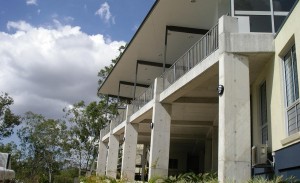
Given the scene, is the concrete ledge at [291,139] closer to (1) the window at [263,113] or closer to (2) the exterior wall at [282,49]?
(2) the exterior wall at [282,49]

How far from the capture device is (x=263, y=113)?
39.3ft

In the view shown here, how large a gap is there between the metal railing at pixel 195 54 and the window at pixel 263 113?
83.9 inches

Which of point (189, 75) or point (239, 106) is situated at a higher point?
point (189, 75)

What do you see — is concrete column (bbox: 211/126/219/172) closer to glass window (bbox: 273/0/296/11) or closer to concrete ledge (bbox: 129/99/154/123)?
concrete ledge (bbox: 129/99/154/123)

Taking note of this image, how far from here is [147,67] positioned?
25594 mm

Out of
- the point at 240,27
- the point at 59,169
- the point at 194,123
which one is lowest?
the point at 59,169

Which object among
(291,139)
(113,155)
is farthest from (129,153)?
(291,139)

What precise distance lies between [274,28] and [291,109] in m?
3.63

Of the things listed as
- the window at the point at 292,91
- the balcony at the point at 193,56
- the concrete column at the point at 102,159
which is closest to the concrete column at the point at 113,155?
the concrete column at the point at 102,159

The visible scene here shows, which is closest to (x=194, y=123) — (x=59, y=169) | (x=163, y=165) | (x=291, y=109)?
Answer: (x=163, y=165)

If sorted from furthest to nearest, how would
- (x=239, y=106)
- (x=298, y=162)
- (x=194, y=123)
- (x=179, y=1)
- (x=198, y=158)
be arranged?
1. (x=198, y=158)
2. (x=194, y=123)
3. (x=179, y=1)
4. (x=239, y=106)
5. (x=298, y=162)

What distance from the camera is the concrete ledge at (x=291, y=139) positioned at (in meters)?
8.35

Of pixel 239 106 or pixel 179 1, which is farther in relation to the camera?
pixel 179 1

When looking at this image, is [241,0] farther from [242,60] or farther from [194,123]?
[194,123]
